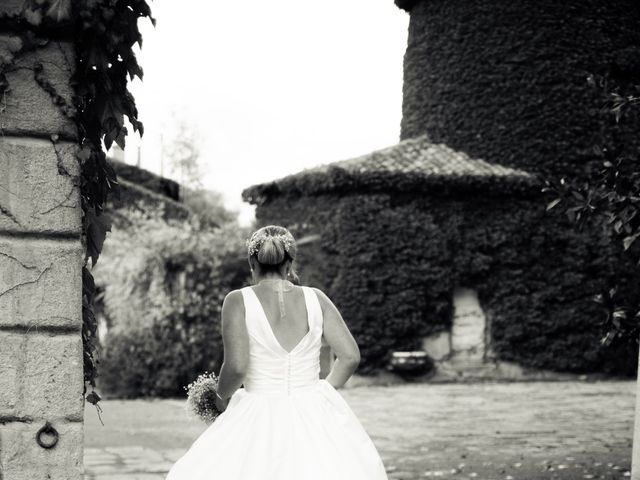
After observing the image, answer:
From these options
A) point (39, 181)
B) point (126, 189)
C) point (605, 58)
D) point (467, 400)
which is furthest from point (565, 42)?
point (39, 181)

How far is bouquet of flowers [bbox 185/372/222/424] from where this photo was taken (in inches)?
171

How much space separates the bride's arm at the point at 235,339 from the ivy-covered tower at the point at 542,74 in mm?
16957

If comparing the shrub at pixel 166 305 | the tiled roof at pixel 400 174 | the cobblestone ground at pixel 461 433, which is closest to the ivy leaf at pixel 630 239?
the cobblestone ground at pixel 461 433

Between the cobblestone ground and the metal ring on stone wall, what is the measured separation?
450 centimetres

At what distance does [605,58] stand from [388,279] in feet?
22.9

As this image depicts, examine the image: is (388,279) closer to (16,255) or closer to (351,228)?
(351,228)

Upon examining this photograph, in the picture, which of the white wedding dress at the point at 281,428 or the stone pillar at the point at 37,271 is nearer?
the stone pillar at the point at 37,271

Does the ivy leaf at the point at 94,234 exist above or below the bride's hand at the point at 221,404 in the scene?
above

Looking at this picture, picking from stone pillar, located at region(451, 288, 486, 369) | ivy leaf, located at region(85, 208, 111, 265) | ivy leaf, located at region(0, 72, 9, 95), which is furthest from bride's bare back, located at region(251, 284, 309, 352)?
stone pillar, located at region(451, 288, 486, 369)

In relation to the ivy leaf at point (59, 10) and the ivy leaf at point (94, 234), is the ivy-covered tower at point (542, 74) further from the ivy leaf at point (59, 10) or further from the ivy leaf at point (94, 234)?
the ivy leaf at point (59, 10)

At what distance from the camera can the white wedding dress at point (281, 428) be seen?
4031mm

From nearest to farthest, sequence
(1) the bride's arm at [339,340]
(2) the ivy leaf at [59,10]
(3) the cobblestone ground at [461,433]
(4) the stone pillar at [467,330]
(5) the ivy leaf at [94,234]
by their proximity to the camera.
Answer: (2) the ivy leaf at [59,10]
(5) the ivy leaf at [94,234]
(1) the bride's arm at [339,340]
(3) the cobblestone ground at [461,433]
(4) the stone pillar at [467,330]

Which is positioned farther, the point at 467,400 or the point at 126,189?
the point at 126,189

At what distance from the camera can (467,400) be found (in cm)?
1533
